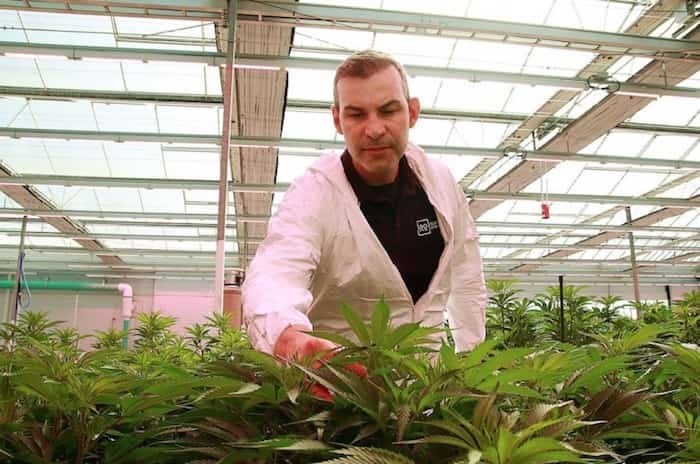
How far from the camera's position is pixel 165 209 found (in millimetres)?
11711

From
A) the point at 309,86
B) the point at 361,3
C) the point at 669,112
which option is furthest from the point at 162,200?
the point at 669,112

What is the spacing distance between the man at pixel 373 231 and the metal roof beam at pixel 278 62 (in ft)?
15.4

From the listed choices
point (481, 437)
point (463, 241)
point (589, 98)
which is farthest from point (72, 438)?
point (589, 98)

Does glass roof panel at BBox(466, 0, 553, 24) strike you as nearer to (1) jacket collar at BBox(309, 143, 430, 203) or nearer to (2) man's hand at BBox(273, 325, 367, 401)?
(1) jacket collar at BBox(309, 143, 430, 203)

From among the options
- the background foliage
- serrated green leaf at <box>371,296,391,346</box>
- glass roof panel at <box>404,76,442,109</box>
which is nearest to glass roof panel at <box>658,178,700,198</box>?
glass roof panel at <box>404,76,442,109</box>

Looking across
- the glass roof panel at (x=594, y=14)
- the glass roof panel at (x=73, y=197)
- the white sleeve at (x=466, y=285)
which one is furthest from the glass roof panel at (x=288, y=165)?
the white sleeve at (x=466, y=285)

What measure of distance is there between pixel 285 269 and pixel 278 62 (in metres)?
5.20

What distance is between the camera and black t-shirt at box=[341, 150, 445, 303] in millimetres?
1434

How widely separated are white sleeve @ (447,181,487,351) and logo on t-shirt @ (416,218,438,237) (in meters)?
0.13

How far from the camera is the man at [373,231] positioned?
46.8 inches

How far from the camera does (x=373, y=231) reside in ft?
4.49

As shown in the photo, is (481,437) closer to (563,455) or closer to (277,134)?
(563,455)

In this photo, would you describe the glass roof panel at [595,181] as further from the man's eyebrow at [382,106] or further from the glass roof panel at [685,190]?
the man's eyebrow at [382,106]

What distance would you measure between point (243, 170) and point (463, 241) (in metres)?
7.98
